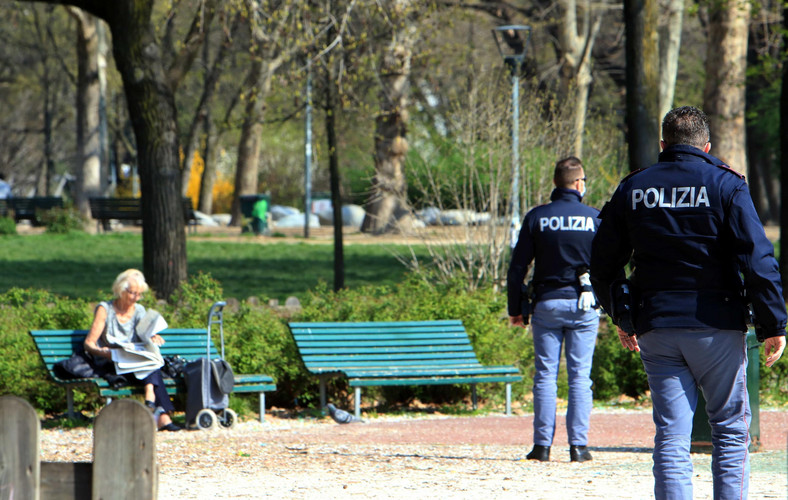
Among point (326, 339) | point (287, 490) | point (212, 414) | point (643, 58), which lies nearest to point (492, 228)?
point (643, 58)

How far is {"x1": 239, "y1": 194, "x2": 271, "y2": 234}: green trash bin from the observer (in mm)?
30828

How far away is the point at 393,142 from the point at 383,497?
852 inches

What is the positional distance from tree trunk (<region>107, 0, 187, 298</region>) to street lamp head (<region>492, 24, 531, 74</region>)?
4.58 meters

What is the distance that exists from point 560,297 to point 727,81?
1404cm

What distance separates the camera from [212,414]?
8.41 metres

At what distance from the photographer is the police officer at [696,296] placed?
4293 mm

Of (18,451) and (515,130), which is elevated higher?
(515,130)

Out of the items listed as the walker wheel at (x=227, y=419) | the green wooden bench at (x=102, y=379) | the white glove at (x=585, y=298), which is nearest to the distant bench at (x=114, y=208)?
the green wooden bench at (x=102, y=379)

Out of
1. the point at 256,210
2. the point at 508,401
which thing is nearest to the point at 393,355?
the point at 508,401

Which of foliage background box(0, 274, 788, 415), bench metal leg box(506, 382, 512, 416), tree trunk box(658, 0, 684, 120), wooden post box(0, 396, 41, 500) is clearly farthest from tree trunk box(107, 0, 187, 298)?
tree trunk box(658, 0, 684, 120)

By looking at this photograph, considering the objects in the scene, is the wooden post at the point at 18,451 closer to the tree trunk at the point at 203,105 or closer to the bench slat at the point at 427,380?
the bench slat at the point at 427,380

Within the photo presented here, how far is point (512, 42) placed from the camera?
681 inches

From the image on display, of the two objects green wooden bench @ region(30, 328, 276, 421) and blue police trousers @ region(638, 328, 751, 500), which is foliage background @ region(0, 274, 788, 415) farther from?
blue police trousers @ region(638, 328, 751, 500)

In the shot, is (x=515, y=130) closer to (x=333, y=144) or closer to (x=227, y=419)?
(x=333, y=144)
